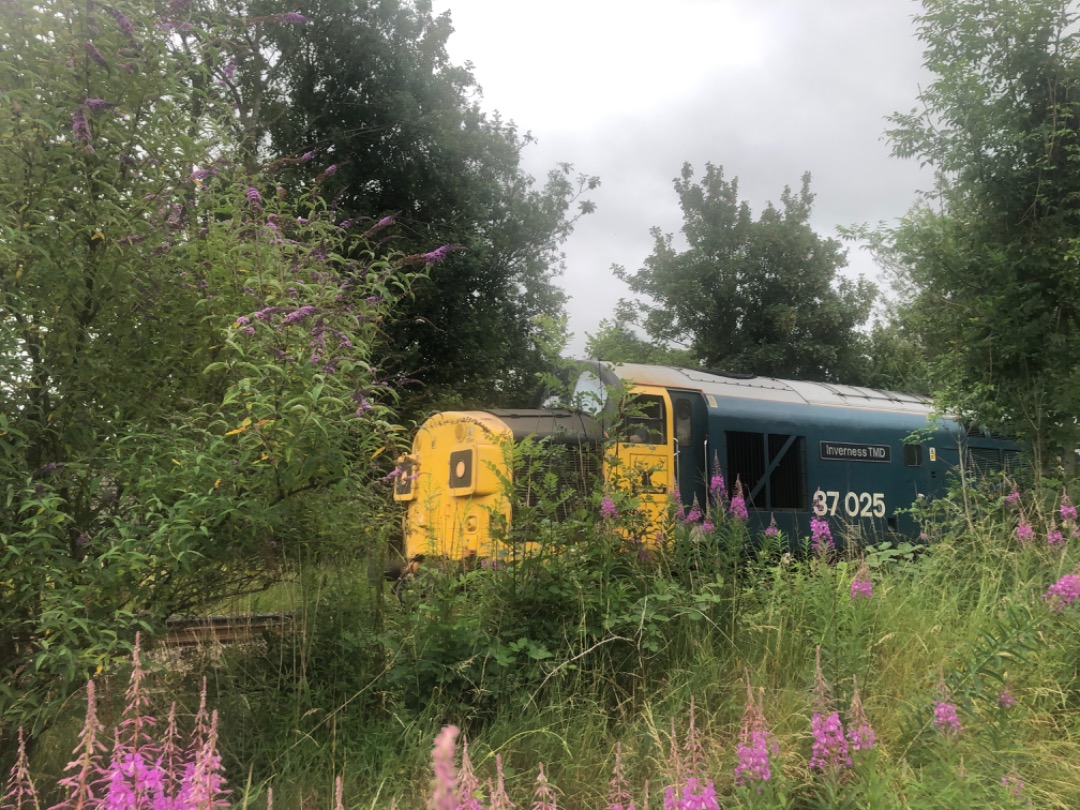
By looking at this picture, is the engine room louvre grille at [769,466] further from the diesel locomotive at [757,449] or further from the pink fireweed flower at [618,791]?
the pink fireweed flower at [618,791]

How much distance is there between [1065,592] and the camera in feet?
10.4

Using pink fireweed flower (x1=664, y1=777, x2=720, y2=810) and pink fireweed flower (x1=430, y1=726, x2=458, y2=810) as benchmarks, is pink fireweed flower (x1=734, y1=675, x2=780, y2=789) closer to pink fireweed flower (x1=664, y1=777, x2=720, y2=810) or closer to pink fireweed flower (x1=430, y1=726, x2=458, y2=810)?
pink fireweed flower (x1=664, y1=777, x2=720, y2=810)

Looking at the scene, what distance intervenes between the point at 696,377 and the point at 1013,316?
3145mm

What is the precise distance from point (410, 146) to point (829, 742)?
1535cm

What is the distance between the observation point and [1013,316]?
21.0 feet

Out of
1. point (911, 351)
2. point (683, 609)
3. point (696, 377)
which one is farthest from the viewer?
point (911, 351)

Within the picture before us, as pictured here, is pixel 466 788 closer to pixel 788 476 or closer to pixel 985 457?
pixel 788 476

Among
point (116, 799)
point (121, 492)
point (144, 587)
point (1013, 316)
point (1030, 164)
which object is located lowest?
point (116, 799)

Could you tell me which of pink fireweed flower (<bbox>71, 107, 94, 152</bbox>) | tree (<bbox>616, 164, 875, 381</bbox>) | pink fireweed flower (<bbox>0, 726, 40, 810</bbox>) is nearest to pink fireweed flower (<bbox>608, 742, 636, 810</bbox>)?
pink fireweed flower (<bbox>0, 726, 40, 810</bbox>)

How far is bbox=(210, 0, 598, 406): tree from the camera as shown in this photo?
1538 cm

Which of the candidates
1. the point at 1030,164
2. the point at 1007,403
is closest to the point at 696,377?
the point at 1007,403

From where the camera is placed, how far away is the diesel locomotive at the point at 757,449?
279 inches

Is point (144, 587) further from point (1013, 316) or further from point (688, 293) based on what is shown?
point (688, 293)

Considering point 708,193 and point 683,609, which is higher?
point 708,193
